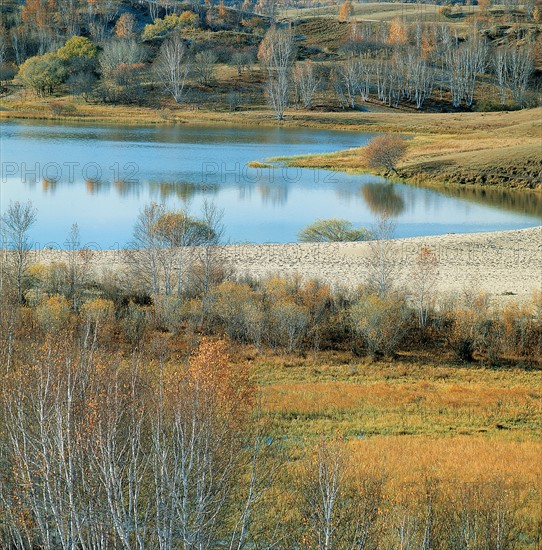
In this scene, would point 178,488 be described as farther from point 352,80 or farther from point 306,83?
point 306,83

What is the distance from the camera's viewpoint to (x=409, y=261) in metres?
37.7

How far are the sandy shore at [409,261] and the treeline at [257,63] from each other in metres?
63.8

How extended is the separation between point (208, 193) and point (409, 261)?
67.6 ft

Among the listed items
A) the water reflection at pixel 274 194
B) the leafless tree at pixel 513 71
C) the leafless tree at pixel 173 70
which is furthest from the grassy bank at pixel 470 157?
the leafless tree at pixel 173 70

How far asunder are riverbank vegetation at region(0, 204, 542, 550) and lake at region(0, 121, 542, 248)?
10501mm

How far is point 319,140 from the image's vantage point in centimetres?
8794

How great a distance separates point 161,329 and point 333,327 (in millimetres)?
6092

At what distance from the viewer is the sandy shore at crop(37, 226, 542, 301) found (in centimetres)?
3384

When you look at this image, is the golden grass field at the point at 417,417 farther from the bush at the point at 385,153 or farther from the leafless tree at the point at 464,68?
the leafless tree at the point at 464,68

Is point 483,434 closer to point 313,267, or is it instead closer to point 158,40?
point 313,267

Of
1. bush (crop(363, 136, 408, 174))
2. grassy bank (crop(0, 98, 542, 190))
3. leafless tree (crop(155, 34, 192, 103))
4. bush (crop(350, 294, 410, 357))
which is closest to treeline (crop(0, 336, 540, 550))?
bush (crop(350, 294, 410, 357))

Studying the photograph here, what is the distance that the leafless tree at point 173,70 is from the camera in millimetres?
108425

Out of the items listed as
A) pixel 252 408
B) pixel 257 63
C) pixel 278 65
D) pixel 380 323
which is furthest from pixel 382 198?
pixel 257 63

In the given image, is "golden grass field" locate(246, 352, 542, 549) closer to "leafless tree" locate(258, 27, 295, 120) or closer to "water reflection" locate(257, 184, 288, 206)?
"water reflection" locate(257, 184, 288, 206)
